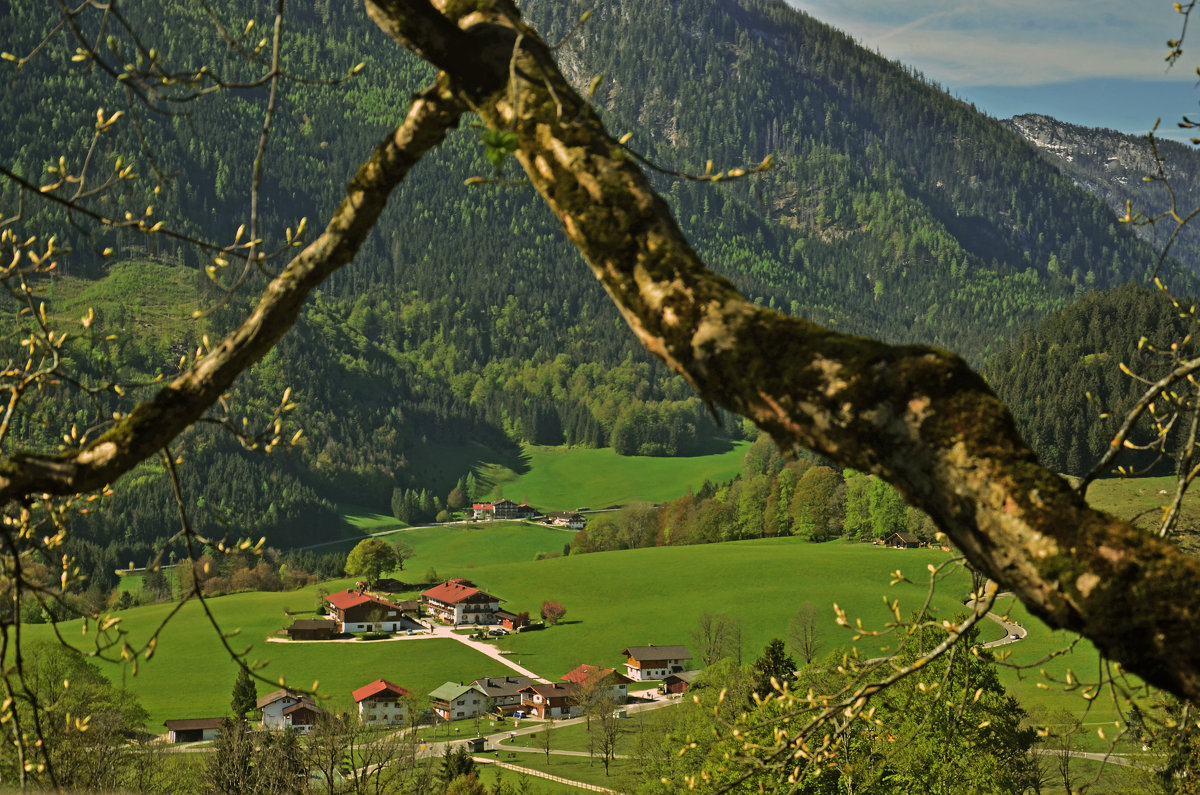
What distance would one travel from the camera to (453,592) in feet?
320

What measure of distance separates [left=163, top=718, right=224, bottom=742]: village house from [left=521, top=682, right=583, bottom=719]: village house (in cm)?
1969

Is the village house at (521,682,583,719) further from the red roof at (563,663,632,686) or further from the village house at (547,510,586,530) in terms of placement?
the village house at (547,510,586,530)

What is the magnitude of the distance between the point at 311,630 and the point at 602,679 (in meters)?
30.0

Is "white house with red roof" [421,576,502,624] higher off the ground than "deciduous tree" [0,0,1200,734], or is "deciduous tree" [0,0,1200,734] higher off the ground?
"deciduous tree" [0,0,1200,734]

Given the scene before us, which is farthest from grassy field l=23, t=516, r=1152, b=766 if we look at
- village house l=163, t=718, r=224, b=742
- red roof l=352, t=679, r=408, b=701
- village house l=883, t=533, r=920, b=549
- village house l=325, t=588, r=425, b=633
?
village house l=325, t=588, r=425, b=633

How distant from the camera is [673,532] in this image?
128 m

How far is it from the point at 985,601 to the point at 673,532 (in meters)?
124

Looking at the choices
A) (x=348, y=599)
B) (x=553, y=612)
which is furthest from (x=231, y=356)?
(x=348, y=599)

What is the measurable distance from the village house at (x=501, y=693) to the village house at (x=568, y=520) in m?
90.8

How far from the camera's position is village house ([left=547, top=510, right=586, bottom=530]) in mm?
163875

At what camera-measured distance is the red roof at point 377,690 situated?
66562 mm

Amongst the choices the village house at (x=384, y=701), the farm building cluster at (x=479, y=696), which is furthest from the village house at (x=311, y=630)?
the village house at (x=384, y=701)

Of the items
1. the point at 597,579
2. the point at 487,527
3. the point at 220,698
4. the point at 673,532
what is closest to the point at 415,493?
the point at 487,527

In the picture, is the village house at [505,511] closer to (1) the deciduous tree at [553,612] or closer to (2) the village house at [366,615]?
(2) the village house at [366,615]
